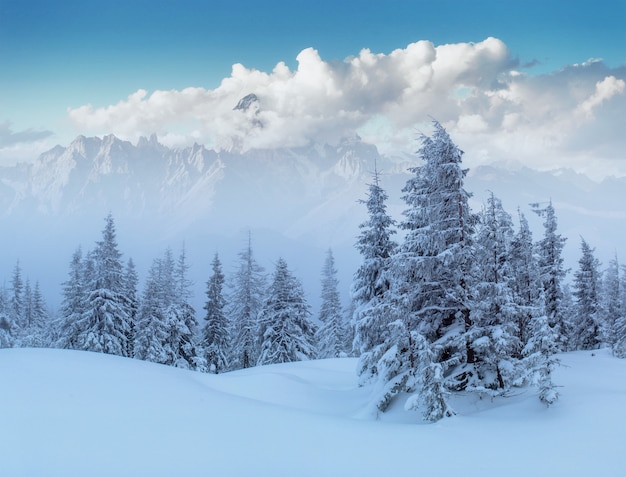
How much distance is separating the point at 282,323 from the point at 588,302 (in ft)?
89.3

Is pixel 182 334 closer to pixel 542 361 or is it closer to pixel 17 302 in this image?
pixel 542 361

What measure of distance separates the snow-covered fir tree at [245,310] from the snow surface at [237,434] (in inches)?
1003

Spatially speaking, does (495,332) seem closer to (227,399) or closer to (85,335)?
(227,399)

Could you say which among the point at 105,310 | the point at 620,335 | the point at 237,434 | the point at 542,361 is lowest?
the point at 620,335

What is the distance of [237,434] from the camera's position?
843 cm

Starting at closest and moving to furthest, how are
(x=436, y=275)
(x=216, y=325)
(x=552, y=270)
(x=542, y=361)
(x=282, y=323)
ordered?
1. (x=542, y=361)
2. (x=436, y=275)
3. (x=552, y=270)
4. (x=282, y=323)
5. (x=216, y=325)

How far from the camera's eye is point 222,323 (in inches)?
1406

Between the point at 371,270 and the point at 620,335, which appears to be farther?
the point at 620,335

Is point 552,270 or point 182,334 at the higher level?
point 552,270

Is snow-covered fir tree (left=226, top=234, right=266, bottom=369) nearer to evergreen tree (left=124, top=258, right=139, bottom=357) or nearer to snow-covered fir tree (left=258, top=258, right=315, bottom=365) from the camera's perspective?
snow-covered fir tree (left=258, top=258, right=315, bottom=365)

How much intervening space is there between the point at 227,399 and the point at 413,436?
191 inches

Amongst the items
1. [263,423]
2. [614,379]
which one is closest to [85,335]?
[263,423]

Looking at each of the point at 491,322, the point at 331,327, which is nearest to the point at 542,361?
the point at 491,322

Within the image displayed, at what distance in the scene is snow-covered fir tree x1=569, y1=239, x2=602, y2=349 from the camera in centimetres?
3597
